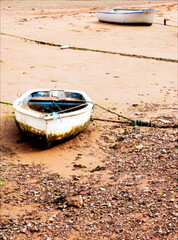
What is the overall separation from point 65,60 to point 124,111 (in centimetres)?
519

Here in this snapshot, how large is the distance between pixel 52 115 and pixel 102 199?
75.0 inches

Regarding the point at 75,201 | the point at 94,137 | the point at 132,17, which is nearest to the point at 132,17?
the point at 132,17

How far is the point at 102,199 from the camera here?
509 centimetres

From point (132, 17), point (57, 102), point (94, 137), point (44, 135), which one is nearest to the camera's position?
point (44, 135)

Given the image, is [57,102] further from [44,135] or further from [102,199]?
[102,199]

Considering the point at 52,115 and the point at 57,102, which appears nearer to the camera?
the point at 52,115

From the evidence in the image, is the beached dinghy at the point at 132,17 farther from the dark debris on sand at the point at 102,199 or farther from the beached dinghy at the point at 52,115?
the dark debris on sand at the point at 102,199

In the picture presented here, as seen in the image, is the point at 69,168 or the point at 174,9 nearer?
the point at 69,168

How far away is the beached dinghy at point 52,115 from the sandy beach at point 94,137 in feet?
1.07

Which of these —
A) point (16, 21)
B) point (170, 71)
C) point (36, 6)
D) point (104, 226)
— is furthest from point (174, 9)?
point (104, 226)

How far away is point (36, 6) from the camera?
27688 millimetres

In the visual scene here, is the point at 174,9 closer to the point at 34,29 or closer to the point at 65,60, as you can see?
the point at 34,29

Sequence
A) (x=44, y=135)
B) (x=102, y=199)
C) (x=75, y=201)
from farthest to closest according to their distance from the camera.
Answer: (x=44, y=135)
(x=102, y=199)
(x=75, y=201)

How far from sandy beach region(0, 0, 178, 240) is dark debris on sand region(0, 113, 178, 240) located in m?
0.01
